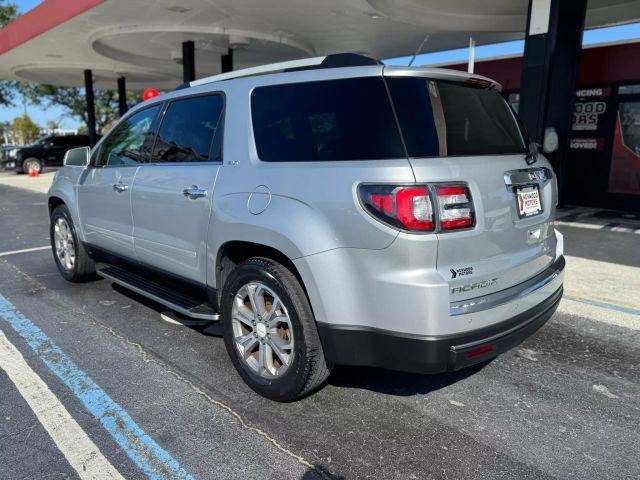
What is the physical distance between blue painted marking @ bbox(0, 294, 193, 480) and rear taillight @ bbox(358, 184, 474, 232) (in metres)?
1.56

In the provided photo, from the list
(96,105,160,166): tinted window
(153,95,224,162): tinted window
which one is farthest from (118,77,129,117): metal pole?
(153,95,224,162): tinted window

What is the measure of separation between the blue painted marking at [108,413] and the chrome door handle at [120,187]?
4.32 ft

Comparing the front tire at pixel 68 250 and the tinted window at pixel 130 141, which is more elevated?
the tinted window at pixel 130 141

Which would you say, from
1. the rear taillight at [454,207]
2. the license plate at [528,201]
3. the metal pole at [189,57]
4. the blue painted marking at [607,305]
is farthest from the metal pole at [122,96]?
the rear taillight at [454,207]

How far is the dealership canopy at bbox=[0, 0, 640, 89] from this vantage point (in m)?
11.4

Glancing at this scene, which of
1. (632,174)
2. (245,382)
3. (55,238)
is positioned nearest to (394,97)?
(245,382)

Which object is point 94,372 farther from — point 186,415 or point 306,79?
point 306,79

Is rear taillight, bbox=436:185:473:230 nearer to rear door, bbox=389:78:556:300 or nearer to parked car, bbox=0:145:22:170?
rear door, bbox=389:78:556:300

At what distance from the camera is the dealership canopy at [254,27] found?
451 inches

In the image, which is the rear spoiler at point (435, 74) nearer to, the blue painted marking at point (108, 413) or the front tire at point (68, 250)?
the blue painted marking at point (108, 413)

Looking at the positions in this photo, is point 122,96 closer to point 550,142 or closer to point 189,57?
point 189,57

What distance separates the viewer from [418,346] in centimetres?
235

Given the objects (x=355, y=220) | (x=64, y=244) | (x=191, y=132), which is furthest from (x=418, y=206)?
(x=64, y=244)

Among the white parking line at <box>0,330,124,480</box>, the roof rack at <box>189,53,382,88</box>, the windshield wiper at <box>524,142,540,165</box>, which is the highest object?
the roof rack at <box>189,53,382,88</box>
